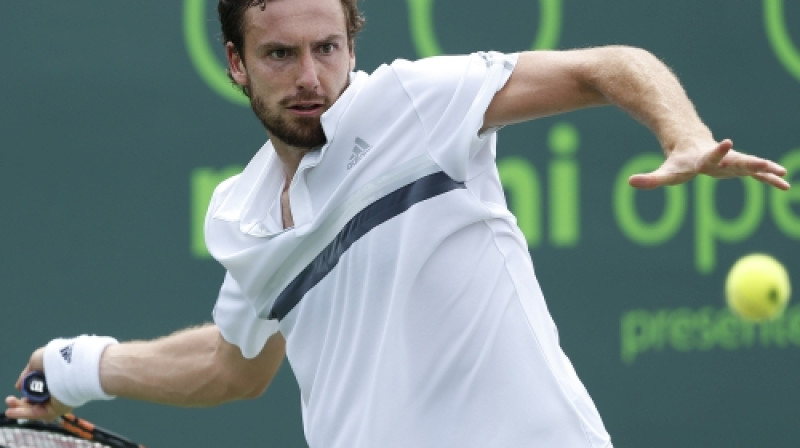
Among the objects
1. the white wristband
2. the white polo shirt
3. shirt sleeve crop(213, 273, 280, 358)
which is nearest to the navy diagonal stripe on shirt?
the white polo shirt

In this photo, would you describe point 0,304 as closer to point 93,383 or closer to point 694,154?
point 93,383

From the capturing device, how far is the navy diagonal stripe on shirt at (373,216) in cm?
279

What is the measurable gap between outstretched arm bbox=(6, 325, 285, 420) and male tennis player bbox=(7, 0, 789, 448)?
444 mm

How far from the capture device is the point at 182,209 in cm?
519

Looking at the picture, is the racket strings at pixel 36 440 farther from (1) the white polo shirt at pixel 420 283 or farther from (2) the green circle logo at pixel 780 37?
(2) the green circle logo at pixel 780 37

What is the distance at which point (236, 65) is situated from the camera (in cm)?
318

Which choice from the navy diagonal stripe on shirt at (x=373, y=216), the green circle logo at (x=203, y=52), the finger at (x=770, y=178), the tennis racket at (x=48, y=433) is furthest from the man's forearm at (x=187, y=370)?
the green circle logo at (x=203, y=52)

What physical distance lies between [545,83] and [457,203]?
A: 0.93 feet

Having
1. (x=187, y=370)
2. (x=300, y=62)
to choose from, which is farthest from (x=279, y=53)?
(x=187, y=370)

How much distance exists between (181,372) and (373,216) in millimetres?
931

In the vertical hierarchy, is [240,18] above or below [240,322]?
above

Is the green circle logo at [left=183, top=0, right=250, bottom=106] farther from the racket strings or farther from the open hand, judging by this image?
the open hand

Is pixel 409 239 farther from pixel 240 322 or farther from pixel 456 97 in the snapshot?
pixel 240 322

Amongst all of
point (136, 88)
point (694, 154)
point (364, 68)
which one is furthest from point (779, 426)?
point (694, 154)
